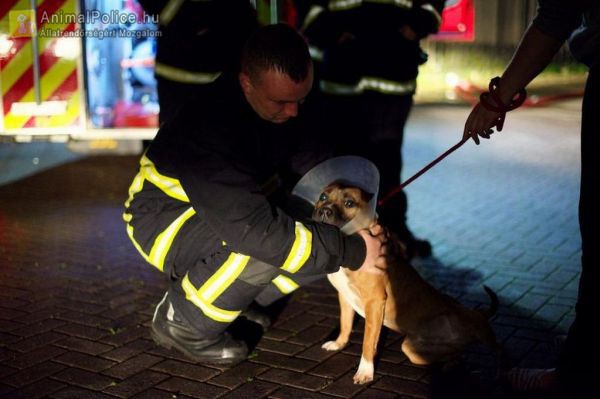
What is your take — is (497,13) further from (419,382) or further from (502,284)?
(419,382)

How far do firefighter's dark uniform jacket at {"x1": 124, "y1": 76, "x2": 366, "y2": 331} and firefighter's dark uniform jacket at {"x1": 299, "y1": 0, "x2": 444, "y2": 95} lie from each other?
136 centimetres

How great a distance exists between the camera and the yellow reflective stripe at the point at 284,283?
3389mm

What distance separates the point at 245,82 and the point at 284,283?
1060 millimetres

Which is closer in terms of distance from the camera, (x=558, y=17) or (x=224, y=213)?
(x=558, y=17)

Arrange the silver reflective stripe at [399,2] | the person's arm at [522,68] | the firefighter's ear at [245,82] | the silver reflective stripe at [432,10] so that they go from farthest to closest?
the silver reflective stripe at [432,10]
the silver reflective stripe at [399,2]
the firefighter's ear at [245,82]
the person's arm at [522,68]

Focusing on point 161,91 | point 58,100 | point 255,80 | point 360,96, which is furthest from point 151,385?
A: point 58,100

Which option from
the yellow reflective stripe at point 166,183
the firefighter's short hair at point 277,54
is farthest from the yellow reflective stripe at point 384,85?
the yellow reflective stripe at point 166,183

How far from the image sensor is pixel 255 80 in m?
2.86

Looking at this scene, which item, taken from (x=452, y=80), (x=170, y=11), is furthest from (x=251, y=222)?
(x=452, y=80)

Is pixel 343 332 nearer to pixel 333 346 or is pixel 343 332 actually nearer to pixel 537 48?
pixel 333 346

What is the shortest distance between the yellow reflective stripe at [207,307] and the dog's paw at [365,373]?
2.08 ft

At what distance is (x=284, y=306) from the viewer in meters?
4.00

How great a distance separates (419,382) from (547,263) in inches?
77.4

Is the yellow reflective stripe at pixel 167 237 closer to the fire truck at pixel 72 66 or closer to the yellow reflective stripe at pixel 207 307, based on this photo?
the yellow reflective stripe at pixel 207 307
